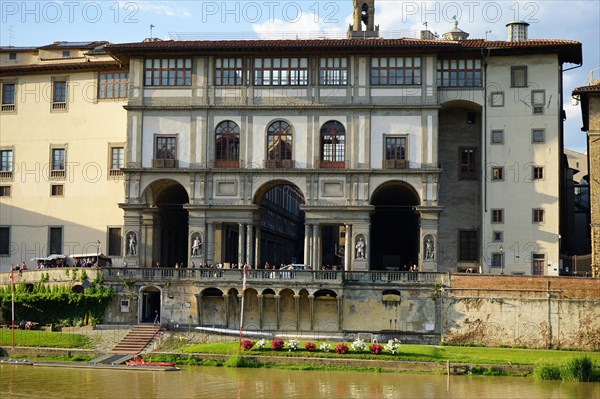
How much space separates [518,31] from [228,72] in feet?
77.2

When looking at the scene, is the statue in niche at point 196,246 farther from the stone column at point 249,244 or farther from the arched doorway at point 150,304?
the arched doorway at point 150,304

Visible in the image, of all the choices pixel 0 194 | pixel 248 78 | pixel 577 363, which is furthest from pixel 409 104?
pixel 0 194

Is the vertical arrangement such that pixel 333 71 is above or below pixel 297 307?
above

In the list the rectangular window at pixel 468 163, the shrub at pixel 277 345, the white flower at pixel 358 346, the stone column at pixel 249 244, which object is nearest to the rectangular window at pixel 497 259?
the rectangular window at pixel 468 163

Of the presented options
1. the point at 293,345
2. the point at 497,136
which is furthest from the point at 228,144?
the point at 497,136

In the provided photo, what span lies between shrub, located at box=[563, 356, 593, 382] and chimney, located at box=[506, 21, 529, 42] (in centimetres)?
3095

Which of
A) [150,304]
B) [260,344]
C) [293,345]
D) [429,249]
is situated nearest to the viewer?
[293,345]

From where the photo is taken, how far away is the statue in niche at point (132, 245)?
3029 inches

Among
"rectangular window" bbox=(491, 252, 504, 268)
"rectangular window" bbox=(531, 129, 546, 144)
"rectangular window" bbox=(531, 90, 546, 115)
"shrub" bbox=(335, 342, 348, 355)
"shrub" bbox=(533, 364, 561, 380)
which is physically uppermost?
"rectangular window" bbox=(531, 90, 546, 115)

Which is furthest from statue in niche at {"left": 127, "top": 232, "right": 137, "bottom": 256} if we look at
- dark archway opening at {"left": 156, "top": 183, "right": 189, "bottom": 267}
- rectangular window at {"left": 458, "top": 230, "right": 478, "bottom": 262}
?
rectangular window at {"left": 458, "top": 230, "right": 478, "bottom": 262}

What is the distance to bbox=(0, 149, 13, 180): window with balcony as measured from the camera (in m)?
85.9

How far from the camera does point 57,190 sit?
85.1 m

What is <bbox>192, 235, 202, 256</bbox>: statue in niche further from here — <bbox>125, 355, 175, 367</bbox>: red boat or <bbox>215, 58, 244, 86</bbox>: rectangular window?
<bbox>125, 355, 175, 367</bbox>: red boat

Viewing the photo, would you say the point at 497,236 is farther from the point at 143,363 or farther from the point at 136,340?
the point at 143,363
